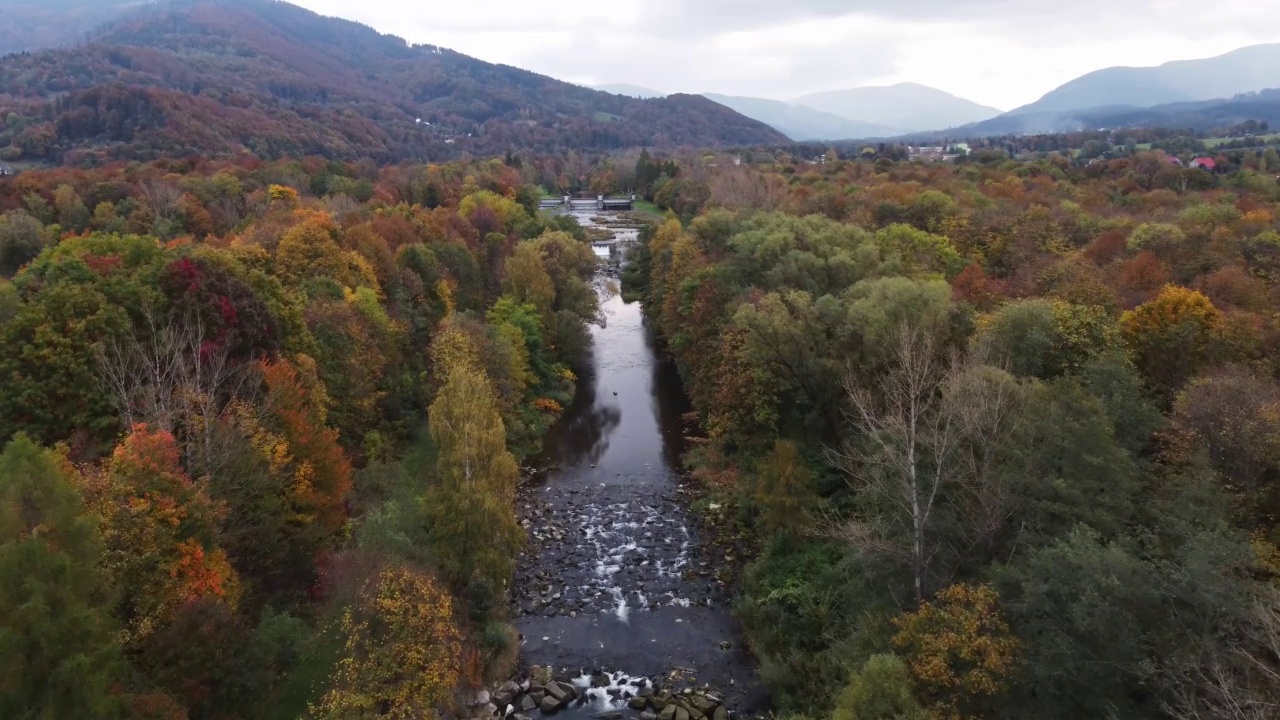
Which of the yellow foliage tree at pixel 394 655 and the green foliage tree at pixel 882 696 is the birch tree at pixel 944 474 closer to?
the green foliage tree at pixel 882 696

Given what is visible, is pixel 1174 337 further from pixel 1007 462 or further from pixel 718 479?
pixel 718 479

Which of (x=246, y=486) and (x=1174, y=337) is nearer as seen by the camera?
(x=246, y=486)

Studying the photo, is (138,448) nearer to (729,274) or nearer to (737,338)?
(737,338)

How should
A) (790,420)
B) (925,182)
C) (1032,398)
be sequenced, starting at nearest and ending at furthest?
(1032,398) < (790,420) < (925,182)

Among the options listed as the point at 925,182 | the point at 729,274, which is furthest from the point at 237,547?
the point at 925,182

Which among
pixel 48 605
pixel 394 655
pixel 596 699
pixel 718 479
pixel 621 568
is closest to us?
pixel 48 605

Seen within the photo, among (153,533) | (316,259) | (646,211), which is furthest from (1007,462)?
(646,211)

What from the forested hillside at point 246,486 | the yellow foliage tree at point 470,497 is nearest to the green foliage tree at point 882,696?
the forested hillside at point 246,486
